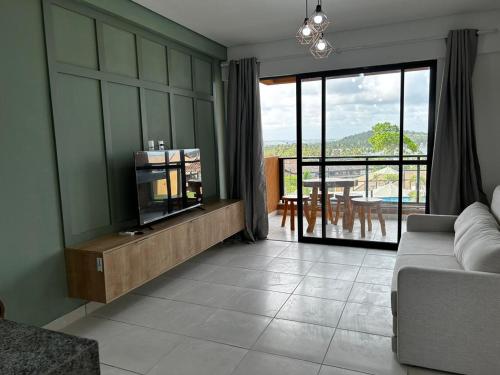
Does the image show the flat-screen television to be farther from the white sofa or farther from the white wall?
the white sofa

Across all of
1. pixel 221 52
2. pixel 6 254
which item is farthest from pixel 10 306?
pixel 221 52

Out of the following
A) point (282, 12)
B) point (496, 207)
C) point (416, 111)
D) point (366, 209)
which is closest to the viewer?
point (496, 207)

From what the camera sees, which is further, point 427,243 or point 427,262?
point 427,243

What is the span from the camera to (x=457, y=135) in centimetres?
389

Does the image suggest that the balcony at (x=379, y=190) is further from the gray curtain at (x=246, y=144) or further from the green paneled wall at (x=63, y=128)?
the green paneled wall at (x=63, y=128)

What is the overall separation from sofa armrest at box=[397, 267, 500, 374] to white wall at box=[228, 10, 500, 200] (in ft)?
8.14

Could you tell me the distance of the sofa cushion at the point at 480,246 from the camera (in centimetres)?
200

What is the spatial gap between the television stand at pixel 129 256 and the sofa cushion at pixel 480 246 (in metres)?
2.37

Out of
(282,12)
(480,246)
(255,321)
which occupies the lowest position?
(255,321)

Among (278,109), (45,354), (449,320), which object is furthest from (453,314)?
(278,109)

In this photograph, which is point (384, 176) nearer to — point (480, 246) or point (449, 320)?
point (480, 246)

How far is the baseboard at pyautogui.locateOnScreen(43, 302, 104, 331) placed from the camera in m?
2.71

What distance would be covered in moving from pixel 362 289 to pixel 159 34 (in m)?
3.24

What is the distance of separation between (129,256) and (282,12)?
9.16ft
